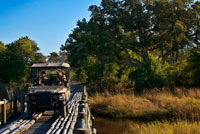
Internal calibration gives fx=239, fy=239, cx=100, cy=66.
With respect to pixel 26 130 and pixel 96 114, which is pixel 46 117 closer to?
pixel 26 130

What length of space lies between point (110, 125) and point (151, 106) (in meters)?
3.99

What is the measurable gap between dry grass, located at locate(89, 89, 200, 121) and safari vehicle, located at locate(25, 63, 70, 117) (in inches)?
256

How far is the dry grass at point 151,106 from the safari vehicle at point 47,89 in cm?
651

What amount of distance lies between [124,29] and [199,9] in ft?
28.8

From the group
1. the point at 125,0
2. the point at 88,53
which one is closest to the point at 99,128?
the point at 88,53

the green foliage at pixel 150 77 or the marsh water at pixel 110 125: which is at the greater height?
the green foliage at pixel 150 77

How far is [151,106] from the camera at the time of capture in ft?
56.0

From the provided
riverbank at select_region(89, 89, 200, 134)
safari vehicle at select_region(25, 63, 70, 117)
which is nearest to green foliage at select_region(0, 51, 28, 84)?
riverbank at select_region(89, 89, 200, 134)

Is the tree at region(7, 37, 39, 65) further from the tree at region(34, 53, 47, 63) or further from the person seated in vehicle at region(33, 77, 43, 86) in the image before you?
the person seated in vehicle at region(33, 77, 43, 86)

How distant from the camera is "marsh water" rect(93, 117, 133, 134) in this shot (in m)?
13.0

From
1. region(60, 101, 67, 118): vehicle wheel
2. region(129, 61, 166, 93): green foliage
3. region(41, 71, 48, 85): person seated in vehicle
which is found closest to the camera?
region(60, 101, 67, 118): vehicle wheel

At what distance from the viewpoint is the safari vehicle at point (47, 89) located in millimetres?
10031

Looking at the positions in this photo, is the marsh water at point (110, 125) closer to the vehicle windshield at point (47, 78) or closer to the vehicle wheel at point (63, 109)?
the vehicle wheel at point (63, 109)

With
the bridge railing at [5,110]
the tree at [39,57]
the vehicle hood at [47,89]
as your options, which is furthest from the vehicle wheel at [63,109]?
the tree at [39,57]
